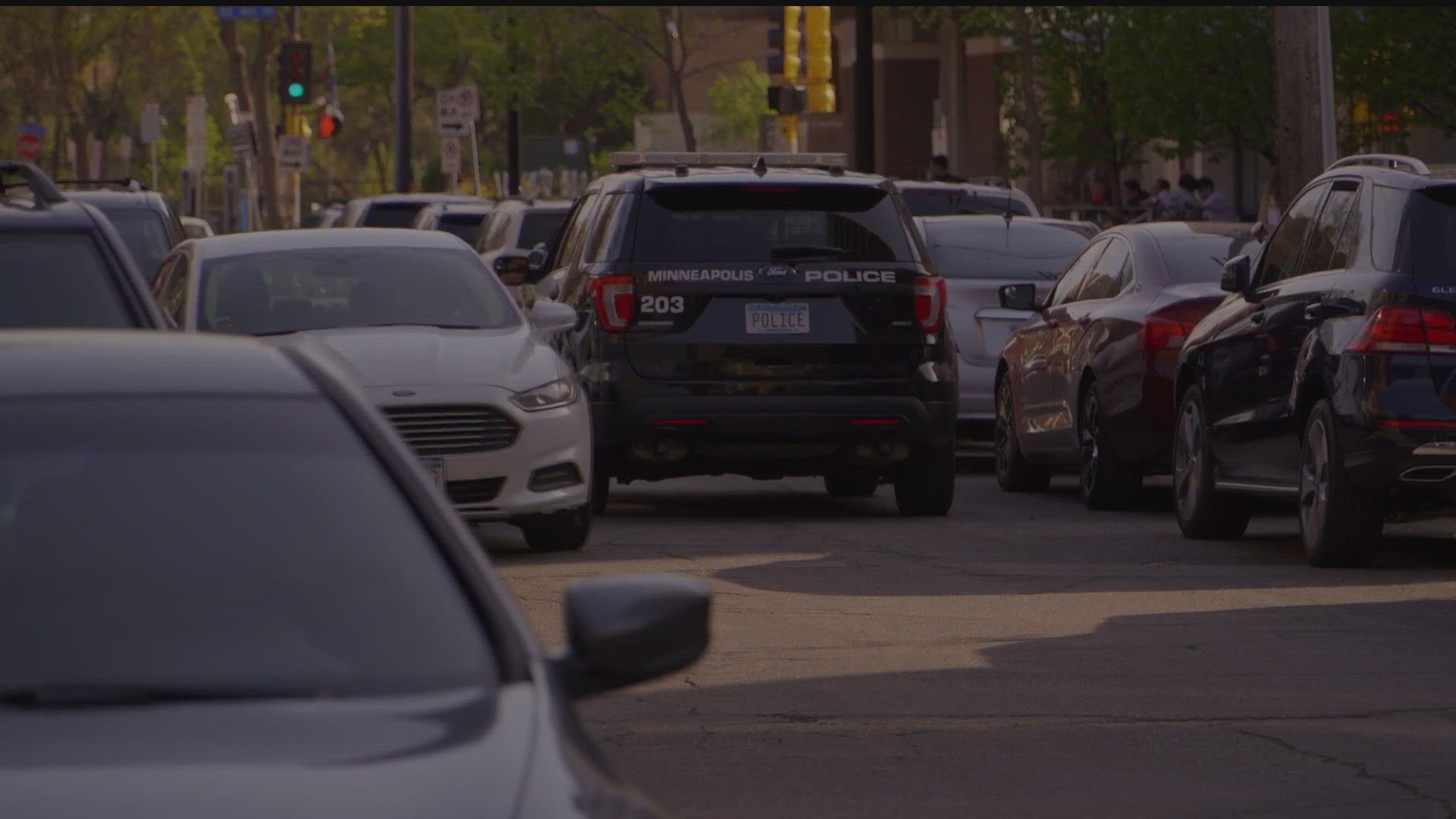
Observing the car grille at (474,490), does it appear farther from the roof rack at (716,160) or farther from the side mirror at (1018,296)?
the side mirror at (1018,296)

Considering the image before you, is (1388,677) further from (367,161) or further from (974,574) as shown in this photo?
(367,161)

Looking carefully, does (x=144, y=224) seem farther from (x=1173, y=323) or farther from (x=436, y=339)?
(x=1173, y=323)

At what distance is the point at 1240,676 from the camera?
30.7 feet

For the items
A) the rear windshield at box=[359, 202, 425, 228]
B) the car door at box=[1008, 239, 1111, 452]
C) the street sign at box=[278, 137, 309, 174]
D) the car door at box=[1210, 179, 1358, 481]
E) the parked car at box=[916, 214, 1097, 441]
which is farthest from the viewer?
the street sign at box=[278, 137, 309, 174]

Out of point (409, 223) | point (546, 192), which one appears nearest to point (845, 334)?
point (409, 223)

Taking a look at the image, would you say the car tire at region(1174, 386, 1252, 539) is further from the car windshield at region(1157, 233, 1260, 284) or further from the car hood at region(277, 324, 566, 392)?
the car hood at region(277, 324, 566, 392)

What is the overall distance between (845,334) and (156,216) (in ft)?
23.0

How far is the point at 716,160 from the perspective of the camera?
1728 cm

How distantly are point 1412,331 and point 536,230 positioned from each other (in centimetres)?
1358

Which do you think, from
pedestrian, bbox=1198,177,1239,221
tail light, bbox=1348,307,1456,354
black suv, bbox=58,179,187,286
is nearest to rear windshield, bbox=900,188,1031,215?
black suv, bbox=58,179,187,286

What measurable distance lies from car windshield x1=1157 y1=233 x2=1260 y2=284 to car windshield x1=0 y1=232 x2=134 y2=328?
Result: 791 centimetres

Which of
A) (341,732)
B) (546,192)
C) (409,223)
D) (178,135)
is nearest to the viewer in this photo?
(341,732)

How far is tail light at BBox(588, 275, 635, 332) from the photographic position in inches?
575

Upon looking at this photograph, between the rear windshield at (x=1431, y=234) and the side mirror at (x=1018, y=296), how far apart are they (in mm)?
4817
